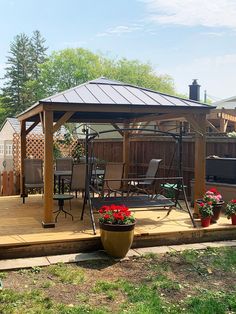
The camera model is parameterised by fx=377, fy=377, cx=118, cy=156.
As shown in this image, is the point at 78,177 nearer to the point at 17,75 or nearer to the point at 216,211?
the point at 216,211

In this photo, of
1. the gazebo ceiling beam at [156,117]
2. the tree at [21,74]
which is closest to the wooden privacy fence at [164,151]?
the gazebo ceiling beam at [156,117]

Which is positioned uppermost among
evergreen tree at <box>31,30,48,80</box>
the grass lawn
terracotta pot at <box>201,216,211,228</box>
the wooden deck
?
evergreen tree at <box>31,30,48,80</box>

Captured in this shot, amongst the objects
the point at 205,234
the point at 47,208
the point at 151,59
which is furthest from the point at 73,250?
the point at 151,59

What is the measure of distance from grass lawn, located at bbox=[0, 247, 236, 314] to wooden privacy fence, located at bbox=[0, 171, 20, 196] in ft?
19.0

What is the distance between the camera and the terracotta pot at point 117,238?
477 centimetres

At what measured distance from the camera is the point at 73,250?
5105 mm

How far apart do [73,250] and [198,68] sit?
28222 mm

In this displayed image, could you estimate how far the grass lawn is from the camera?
3455 millimetres

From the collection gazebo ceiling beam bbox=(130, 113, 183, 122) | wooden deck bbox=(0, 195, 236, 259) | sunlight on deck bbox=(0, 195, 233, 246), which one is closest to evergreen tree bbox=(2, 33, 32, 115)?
gazebo ceiling beam bbox=(130, 113, 183, 122)

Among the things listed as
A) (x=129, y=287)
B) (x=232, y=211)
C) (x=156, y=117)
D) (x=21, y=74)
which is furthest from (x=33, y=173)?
(x=21, y=74)

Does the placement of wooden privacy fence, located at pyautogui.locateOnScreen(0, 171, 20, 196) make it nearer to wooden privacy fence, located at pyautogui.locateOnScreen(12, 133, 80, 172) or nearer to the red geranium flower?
wooden privacy fence, located at pyautogui.locateOnScreen(12, 133, 80, 172)

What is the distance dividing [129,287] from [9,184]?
22.1 feet

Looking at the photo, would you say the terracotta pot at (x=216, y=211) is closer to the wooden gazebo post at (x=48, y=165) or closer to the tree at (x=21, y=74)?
the wooden gazebo post at (x=48, y=165)

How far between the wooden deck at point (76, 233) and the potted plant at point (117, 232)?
41cm
